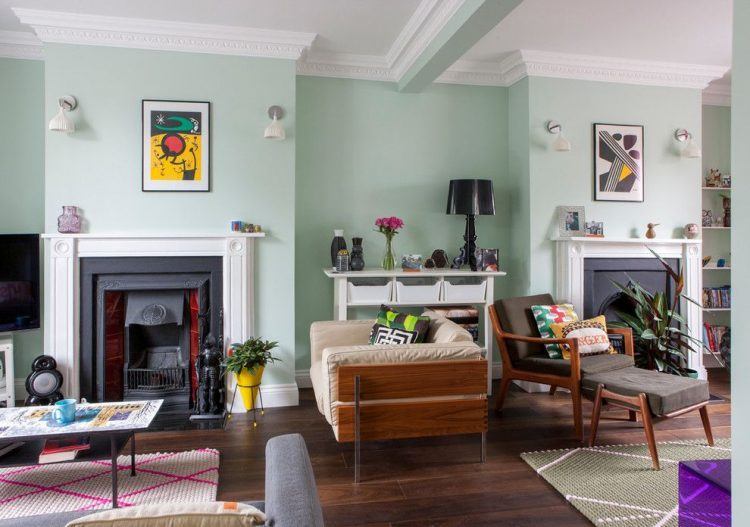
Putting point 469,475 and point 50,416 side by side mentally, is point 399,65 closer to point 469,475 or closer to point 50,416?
point 469,475

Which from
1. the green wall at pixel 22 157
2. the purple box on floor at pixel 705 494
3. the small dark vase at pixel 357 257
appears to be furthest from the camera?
the small dark vase at pixel 357 257

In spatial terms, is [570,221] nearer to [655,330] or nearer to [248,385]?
[655,330]

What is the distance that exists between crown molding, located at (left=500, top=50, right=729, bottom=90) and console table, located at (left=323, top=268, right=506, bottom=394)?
71.1 inches

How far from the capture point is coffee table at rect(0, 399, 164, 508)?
102 inches

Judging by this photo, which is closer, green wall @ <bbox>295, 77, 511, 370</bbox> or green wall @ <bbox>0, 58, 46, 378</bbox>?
green wall @ <bbox>0, 58, 46, 378</bbox>

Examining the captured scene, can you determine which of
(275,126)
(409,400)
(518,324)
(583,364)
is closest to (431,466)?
(409,400)

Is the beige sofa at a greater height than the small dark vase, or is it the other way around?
the small dark vase

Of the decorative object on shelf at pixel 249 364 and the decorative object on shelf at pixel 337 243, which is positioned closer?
the decorative object on shelf at pixel 249 364

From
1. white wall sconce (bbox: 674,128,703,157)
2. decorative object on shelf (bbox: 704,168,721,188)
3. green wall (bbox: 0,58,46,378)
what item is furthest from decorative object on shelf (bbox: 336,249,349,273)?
decorative object on shelf (bbox: 704,168,721,188)

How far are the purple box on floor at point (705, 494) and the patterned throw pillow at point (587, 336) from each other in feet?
6.05

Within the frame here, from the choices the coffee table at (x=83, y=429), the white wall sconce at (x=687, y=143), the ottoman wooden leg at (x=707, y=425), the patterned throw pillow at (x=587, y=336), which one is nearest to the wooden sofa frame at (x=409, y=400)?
the coffee table at (x=83, y=429)

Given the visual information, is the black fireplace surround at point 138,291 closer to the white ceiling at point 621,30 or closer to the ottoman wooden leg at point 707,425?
the white ceiling at point 621,30

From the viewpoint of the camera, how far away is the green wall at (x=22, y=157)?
13.9 ft

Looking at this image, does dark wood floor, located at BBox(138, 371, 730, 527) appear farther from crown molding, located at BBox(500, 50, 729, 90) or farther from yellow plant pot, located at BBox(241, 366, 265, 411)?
crown molding, located at BBox(500, 50, 729, 90)
